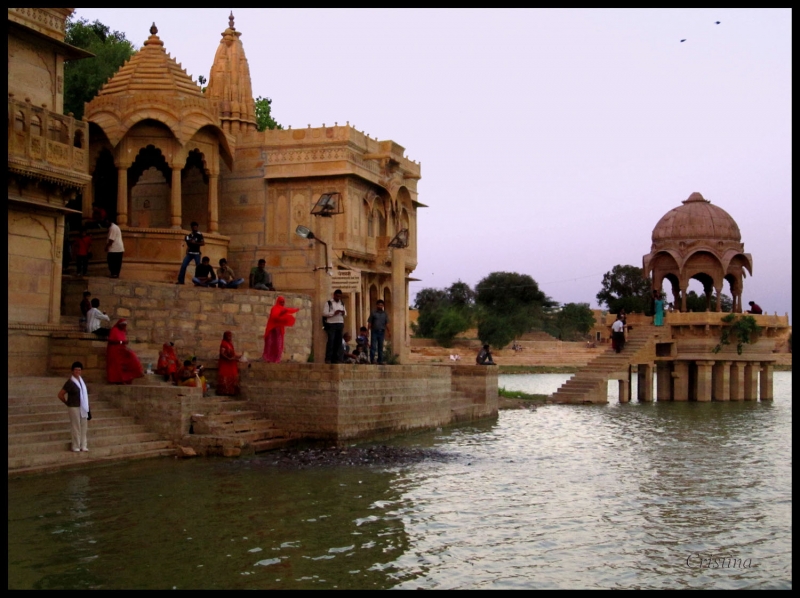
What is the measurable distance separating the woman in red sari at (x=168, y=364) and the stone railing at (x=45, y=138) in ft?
11.3

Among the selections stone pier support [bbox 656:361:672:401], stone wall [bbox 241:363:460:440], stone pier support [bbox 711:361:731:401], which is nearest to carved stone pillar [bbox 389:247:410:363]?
stone wall [bbox 241:363:460:440]

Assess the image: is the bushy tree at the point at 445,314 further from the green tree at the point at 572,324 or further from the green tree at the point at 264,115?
the green tree at the point at 264,115

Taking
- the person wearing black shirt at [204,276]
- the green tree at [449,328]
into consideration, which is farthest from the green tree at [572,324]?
the person wearing black shirt at [204,276]

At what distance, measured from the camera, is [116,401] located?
15.5 metres

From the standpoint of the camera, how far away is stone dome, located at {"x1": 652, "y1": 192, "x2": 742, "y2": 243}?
114 feet

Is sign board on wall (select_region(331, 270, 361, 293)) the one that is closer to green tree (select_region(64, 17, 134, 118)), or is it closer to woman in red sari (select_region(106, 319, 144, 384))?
woman in red sari (select_region(106, 319, 144, 384))

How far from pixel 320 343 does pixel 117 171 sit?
8577 millimetres

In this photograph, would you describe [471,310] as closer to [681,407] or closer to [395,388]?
[681,407]

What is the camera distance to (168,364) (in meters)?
17.0

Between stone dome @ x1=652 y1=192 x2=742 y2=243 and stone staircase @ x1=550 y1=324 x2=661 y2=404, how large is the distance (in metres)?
3.58

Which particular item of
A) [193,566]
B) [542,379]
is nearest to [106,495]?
[193,566]

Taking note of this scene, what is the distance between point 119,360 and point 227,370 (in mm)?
2169

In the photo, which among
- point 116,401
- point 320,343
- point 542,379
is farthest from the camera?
point 542,379

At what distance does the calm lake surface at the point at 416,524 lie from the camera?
28.1 ft
